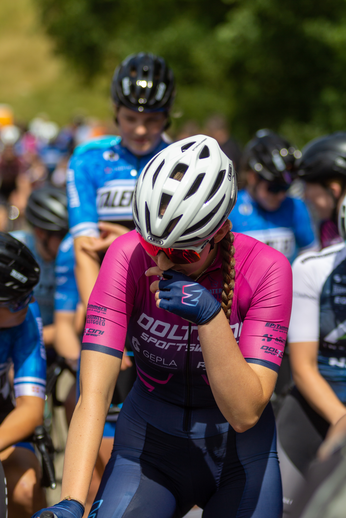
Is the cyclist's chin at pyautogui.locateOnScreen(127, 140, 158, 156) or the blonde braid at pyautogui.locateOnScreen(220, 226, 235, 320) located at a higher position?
the cyclist's chin at pyautogui.locateOnScreen(127, 140, 158, 156)

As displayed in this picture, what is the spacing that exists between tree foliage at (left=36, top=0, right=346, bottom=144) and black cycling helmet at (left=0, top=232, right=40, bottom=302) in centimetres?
1585

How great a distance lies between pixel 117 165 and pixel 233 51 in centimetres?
1939

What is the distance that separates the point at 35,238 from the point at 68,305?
106 centimetres

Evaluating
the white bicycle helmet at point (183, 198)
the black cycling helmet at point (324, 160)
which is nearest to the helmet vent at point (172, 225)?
the white bicycle helmet at point (183, 198)

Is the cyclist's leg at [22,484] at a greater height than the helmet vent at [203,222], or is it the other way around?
the helmet vent at [203,222]

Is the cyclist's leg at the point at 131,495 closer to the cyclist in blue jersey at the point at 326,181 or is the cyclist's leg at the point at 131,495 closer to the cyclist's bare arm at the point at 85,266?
the cyclist's bare arm at the point at 85,266

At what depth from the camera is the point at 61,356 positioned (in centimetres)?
446

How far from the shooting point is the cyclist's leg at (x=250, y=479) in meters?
2.22

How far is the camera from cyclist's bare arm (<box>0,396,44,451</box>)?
288 cm

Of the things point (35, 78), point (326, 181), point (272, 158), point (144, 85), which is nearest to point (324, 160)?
point (326, 181)

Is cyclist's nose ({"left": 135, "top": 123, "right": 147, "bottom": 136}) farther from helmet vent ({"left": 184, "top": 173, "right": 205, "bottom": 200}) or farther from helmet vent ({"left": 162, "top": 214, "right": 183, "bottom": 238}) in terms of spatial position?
helmet vent ({"left": 162, "top": 214, "right": 183, "bottom": 238})

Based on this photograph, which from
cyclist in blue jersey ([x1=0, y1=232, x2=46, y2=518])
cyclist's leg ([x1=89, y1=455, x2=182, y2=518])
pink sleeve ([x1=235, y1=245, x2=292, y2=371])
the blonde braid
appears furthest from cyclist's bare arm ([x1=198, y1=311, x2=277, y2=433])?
cyclist in blue jersey ([x1=0, y1=232, x2=46, y2=518])

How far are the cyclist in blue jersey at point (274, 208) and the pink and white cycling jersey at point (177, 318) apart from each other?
258cm

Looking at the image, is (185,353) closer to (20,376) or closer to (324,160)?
(20,376)
